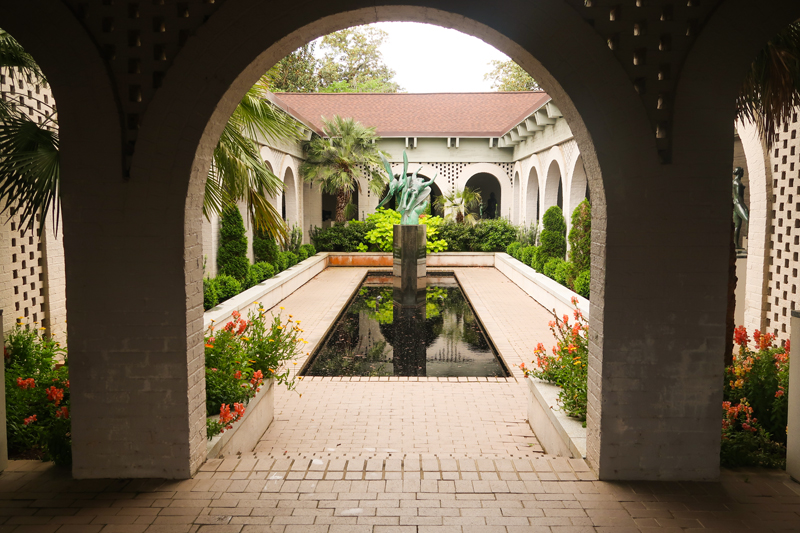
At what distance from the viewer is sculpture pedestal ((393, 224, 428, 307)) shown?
562 inches

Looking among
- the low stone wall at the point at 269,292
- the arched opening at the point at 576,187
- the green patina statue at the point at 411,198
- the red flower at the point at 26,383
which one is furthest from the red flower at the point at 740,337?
the green patina statue at the point at 411,198

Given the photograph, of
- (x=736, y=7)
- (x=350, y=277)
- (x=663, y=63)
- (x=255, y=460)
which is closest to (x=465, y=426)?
(x=255, y=460)

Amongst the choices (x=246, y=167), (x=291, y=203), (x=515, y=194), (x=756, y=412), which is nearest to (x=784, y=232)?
(x=756, y=412)

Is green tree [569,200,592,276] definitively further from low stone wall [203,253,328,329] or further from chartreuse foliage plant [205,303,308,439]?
chartreuse foliage plant [205,303,308,439]

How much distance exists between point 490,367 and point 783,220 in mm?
4143

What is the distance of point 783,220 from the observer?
292 inches

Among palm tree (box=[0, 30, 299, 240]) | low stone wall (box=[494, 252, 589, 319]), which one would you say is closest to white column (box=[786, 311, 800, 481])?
low stone wall (box=[494, 252, 589, 319])

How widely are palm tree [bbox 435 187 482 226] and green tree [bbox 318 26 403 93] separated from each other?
17866 millimetres

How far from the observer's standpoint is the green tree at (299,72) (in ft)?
115

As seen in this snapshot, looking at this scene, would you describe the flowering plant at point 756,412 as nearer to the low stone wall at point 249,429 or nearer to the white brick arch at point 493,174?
the low stone wall at point 249,429

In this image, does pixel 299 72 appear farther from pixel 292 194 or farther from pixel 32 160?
pixel 32 160

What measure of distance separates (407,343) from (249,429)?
15.7 ft

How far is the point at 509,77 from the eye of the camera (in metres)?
37.7

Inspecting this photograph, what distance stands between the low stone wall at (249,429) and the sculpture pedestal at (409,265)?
7928 mm
